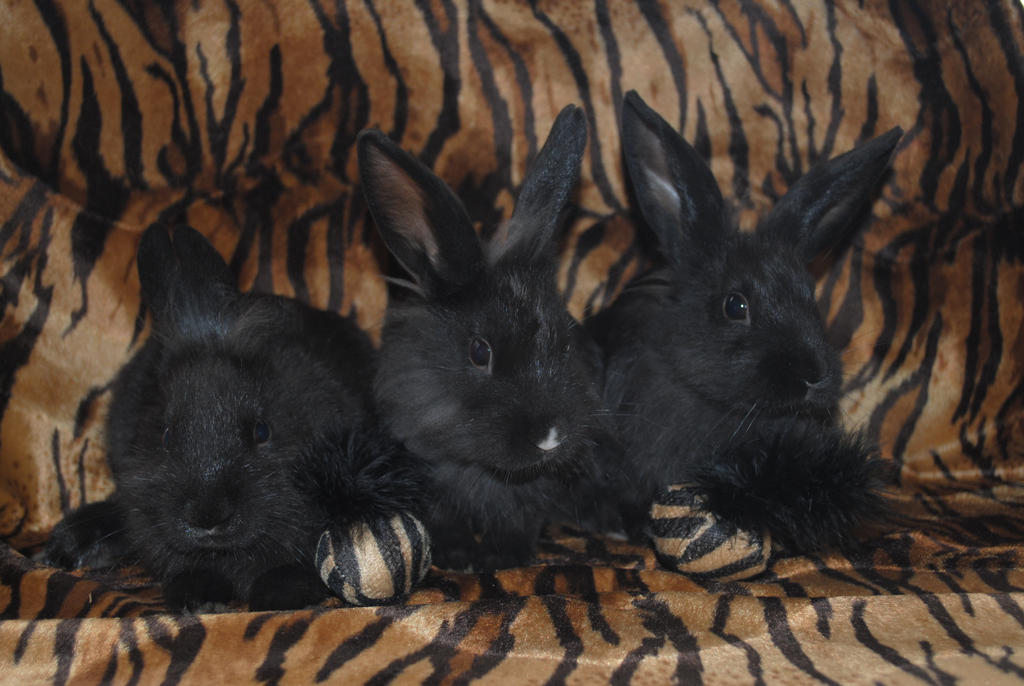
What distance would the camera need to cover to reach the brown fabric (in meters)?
2.25

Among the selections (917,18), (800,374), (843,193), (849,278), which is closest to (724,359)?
(800,374)

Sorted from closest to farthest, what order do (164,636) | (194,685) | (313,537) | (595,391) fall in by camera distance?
(194,685), (164,636), (313,537), (595,391)

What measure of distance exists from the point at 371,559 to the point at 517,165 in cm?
131

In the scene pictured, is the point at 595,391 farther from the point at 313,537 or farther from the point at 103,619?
the point at 103,619

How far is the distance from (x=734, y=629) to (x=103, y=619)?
119 centimetres

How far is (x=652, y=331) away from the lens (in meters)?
2.18

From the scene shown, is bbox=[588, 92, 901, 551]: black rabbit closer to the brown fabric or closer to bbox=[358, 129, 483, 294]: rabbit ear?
the brown fabric

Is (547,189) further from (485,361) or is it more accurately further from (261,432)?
(261,432)

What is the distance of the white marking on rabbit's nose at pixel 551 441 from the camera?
1.74m

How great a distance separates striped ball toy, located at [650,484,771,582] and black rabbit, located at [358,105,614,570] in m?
0.23

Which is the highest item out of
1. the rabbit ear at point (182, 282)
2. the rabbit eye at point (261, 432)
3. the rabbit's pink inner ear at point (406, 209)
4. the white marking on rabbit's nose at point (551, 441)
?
the rabbit's pink inner ear at point (406, 209)

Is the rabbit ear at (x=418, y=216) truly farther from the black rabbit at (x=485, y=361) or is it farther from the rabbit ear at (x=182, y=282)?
the rabbit ear at (x=182, y=282)

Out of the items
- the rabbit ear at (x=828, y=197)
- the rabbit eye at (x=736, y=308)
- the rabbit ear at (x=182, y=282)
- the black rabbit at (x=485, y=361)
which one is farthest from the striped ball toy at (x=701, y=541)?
the rabbit ear at (x=182, y=282)

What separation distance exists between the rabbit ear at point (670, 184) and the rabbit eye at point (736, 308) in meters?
0.17
